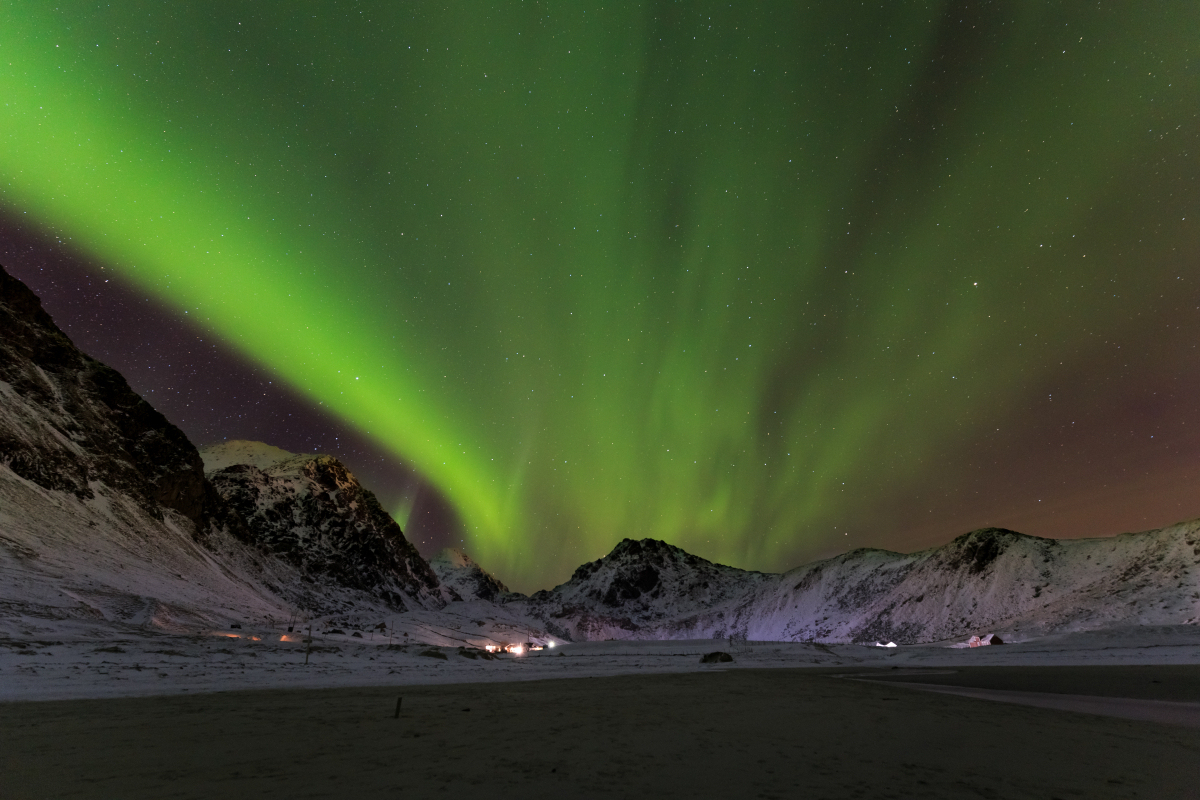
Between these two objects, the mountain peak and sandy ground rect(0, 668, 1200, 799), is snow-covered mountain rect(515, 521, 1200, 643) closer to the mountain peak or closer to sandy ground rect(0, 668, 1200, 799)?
sandy ground rect(0, 668, 1200, 799)

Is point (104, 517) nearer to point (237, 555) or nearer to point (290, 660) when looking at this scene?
point (237, 555)

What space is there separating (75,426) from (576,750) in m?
114

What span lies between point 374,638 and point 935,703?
236 ft

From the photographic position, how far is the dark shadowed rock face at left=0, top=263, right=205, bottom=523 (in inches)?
2928

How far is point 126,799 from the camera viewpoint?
22.0 feet

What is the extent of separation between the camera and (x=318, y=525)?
17225 centimetres

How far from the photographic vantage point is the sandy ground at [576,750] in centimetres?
777

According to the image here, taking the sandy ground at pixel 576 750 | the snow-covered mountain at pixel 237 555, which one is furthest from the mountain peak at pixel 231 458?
the sandy ground at pixel 576 750

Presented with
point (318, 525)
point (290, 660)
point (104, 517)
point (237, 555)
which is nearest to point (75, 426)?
point (104, 517)

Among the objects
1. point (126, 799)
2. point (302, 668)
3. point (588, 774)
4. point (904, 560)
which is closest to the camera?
point (126, 799)

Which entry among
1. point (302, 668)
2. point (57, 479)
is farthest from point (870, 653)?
point (57, 479)

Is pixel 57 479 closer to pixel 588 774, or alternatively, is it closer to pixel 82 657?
pixel 82 657

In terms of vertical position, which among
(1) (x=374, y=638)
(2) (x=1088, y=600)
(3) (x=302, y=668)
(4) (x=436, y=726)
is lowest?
(1) (x=374, y=638)

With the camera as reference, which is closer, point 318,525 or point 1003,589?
point 1003,589
